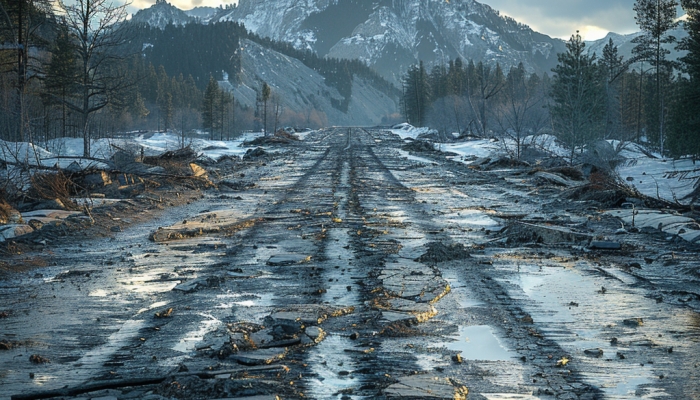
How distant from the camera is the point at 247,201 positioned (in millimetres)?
16141

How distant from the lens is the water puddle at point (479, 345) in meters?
4.90

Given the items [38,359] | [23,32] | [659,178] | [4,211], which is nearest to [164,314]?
[38,359]

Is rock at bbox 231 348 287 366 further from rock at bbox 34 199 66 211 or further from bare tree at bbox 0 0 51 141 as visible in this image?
bare tree at bbox 0 0 51 141

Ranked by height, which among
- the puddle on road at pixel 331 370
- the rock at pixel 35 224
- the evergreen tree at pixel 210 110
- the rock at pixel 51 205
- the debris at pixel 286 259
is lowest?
the puddle on road at pixel 331 370

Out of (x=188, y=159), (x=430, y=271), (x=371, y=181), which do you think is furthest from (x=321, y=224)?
(x=188, y=159)

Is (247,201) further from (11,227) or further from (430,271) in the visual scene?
(430,271)

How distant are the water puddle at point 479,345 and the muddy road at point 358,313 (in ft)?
0.08

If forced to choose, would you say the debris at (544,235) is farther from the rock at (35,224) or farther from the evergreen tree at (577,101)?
the evergreen tree at (577,101)

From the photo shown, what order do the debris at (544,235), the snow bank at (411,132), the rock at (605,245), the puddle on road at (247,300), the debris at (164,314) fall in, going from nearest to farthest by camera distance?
the debris at (164,314)
the puddle on road at (247,300)
the rock at (605,245)
the debris at (544,235)
the snow bank at (411,132)

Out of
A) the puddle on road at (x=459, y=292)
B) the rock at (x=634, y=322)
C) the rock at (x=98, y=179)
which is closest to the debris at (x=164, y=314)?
the puddle on road at (x=459, y=292)

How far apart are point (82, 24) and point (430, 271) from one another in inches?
882

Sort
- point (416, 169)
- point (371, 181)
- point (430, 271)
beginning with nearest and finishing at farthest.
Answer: point (430, 271)
point (371, 181)
point (416, 169)

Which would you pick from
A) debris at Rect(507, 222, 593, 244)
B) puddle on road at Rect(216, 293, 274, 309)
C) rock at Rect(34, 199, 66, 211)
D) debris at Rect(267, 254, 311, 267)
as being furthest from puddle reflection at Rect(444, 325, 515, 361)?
rock at Rect(34, 199, 66, 211)

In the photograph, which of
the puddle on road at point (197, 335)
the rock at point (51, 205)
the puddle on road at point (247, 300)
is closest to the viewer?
the puddle on road at point (197, 335)
